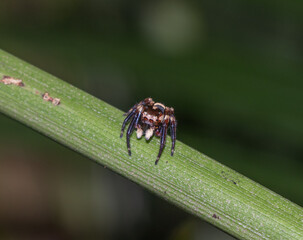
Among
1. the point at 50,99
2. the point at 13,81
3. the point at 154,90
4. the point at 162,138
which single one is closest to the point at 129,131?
the point at 162,138

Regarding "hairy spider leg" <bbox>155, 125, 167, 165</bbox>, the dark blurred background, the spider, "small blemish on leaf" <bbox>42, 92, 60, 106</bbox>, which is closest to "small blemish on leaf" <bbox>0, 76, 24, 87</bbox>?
"small blemish on leaf" <bbox>42, 92, 60, 106</bbox>

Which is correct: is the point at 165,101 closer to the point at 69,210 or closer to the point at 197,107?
the point at 197,107

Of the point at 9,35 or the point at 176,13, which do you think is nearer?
the point at 9,35

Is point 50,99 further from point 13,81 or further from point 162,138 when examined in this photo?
point 162,138

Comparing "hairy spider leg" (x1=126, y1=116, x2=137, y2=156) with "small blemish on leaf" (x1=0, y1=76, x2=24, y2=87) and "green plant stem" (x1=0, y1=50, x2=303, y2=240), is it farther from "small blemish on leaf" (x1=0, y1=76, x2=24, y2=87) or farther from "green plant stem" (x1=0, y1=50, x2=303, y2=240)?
"small blemish on leaf" (x1=0, y1=76, x2=24, y2=87)

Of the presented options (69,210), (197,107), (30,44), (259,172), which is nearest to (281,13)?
(197,107)
